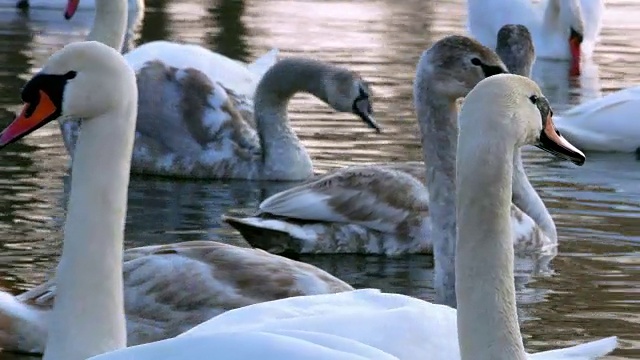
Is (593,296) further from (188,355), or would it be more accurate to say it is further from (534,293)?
(188,355)

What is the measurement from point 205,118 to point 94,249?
647 cm

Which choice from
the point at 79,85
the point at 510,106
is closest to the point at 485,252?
the point at 510,106

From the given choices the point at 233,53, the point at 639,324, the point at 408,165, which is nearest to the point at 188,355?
the point at 639,324

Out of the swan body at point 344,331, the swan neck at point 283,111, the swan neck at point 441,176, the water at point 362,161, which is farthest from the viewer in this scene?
the swan neck at point 283,111

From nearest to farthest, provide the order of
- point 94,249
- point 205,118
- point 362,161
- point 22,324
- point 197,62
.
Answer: point 94,249
point 22,324
point 362,161
point 205,118
point 197,62

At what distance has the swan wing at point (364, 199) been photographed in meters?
9.10

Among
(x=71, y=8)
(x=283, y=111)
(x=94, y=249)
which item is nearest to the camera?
(x=94, y=249)

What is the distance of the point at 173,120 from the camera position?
38.2 ft

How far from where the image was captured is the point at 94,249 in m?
5.18

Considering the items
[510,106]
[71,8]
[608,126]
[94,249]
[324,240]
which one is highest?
[510,106]

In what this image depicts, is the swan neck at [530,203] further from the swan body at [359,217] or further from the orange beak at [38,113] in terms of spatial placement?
the orange beak at [38,113]

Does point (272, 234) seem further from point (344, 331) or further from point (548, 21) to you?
point (548, 21)

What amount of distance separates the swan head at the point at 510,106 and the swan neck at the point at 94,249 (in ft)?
4.15

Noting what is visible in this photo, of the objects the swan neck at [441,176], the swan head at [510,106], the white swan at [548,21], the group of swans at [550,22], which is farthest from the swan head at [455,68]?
the white swan at [548,21]
